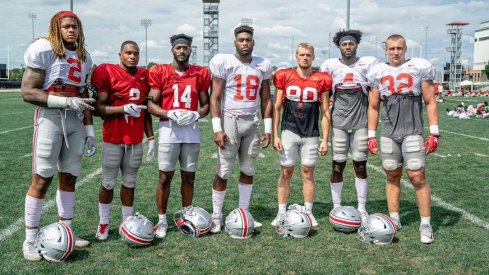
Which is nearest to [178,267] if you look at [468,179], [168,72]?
[168,72]

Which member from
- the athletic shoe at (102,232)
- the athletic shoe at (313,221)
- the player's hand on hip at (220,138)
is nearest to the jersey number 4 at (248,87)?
the player's hand on hip at (220,138)

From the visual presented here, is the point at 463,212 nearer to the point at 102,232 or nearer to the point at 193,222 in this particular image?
the point at 193,222

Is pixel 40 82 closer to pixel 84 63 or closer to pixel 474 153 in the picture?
pixel 84 63

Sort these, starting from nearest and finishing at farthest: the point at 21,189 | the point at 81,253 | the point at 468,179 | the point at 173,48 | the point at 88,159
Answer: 1. the point at 81,253
2. the point at 173,48
3. the point at 21,189
4. the point at 468,179
5. the point at 88,159

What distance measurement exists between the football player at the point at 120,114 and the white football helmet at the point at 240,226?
1.08 m

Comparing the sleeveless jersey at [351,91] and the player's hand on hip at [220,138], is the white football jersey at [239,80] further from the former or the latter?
the sleeveless jersey at [351,91]

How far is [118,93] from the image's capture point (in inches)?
183

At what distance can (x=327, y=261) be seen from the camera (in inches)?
167

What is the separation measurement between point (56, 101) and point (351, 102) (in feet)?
9.94

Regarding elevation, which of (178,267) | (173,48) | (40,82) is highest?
(173,48)

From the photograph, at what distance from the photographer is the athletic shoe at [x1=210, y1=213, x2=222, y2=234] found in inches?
198

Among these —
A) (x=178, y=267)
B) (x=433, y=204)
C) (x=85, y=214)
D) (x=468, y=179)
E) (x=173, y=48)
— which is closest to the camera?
(x=178, y=267)

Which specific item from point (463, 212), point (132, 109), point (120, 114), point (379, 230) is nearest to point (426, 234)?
point (379, 230)

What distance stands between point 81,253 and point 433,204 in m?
4.36
